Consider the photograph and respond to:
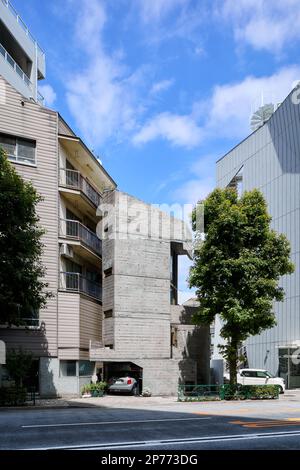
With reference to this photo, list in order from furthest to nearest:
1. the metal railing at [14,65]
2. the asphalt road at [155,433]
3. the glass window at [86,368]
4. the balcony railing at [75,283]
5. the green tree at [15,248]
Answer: the metal railing at [14,65] < the balcony railing at [75,283] < the glass window at [86,368] < the green tree at [15,248] < the asphalt road at [155,433]

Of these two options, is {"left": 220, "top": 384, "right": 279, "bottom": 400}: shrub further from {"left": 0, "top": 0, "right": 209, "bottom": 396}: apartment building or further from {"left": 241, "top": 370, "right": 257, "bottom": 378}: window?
{"left": 241, "top": 370, "right": 257, "bottom": 378}: window

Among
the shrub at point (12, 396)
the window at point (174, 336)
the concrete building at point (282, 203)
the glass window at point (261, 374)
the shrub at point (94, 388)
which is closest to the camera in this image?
the shrub at point (12, 396)

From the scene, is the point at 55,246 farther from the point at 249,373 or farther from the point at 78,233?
the point at 249,373

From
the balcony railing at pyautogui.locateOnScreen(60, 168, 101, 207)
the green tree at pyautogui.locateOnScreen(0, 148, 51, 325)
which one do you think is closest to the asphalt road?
the green tree at pyautogui.locateOnScreen(0, 148, 51, 325)

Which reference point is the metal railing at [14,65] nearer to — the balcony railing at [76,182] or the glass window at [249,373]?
the balcony railing at [76,182]

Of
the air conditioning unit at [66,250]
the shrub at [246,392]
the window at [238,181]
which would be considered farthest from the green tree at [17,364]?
the window at [238,181]

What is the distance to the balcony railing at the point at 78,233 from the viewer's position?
31.9m

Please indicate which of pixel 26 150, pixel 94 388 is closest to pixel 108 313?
pixel 94 388

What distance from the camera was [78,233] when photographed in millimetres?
32781

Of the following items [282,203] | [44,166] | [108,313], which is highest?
[282,203]

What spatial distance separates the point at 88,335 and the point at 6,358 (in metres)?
7.16

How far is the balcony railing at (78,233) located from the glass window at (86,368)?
6.80 metres

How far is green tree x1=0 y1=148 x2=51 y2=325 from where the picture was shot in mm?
22938

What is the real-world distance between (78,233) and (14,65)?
12.8 m
